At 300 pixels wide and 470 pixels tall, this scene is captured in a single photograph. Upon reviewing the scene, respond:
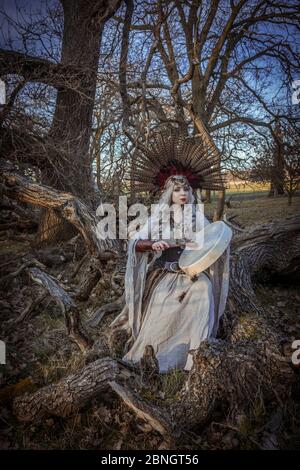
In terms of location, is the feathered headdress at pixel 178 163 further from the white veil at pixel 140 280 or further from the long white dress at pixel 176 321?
the long white dress at pixel 176 321

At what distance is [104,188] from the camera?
6324 millimetres

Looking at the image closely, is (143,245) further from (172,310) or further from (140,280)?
(172,310)

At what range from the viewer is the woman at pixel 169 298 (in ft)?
11.2

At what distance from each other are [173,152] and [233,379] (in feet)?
7.55

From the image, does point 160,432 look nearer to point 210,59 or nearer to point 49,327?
point 49,327

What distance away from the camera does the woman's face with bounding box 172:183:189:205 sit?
3686 millimetres

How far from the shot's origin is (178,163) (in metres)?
3.82

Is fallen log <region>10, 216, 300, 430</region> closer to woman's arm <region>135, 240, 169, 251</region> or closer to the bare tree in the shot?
woman's arm <region>135, 240, 169, 251</region>

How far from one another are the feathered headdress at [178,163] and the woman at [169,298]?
0.40ft

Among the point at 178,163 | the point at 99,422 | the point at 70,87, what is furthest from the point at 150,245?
the point at 70,87

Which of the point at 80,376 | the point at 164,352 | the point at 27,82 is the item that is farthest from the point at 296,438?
the point at 27,82

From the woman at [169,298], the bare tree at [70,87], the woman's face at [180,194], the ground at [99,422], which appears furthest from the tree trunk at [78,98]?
the ground at [99,422]

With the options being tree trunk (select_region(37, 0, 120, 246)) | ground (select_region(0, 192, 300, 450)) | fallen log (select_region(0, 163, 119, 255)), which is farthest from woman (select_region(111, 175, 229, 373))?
tree trunk (select_region(37, 0, 120, 246))

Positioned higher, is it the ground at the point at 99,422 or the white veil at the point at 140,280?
the white veil at the point at 140,280
